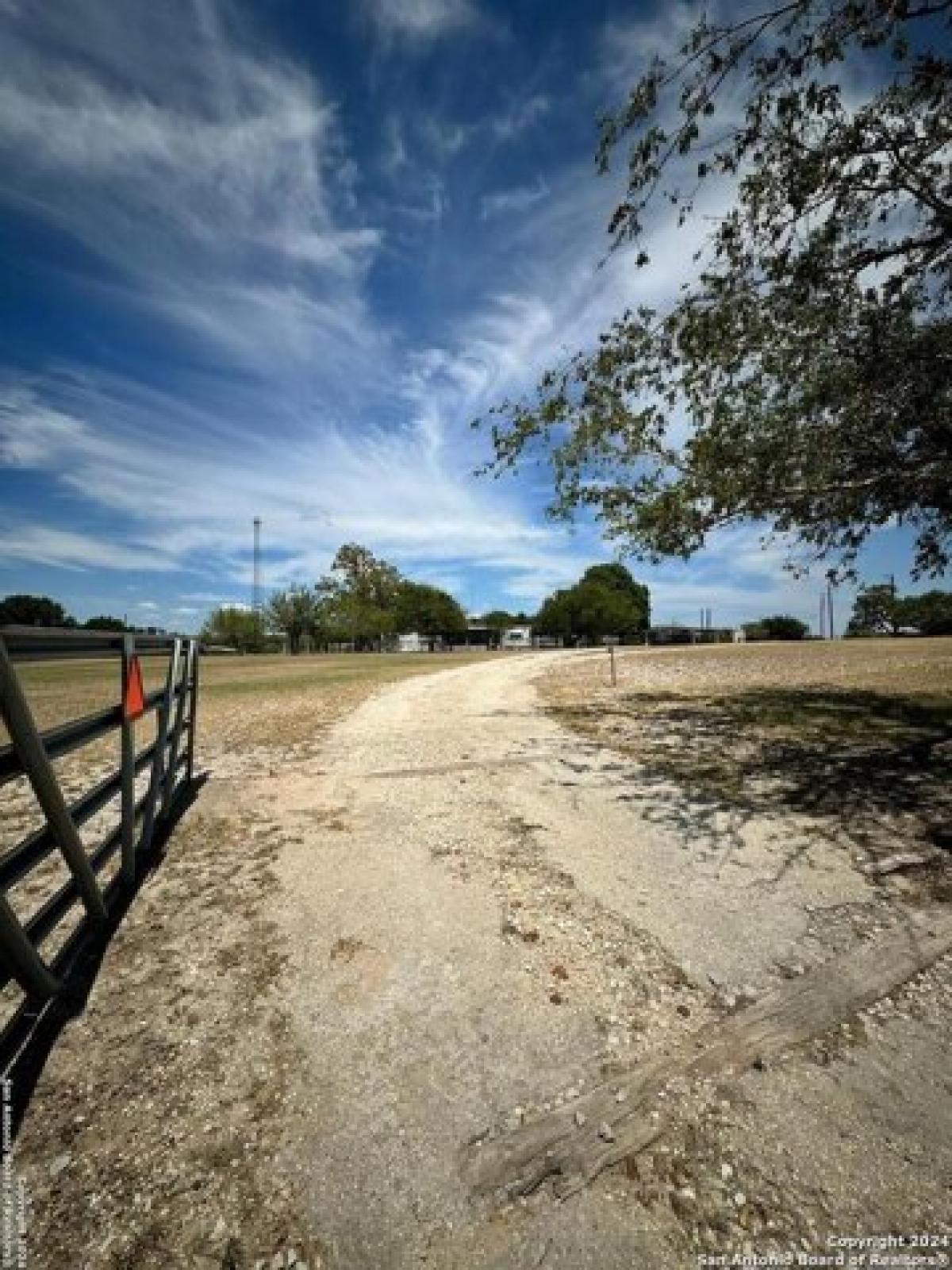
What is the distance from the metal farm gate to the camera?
2.47 m

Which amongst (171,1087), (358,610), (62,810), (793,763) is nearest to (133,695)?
(62,810)

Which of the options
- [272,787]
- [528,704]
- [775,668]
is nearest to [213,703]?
[528,704]

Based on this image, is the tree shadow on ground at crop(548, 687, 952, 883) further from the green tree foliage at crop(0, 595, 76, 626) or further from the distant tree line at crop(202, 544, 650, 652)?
the green tree foliage at crop(0, 595, 76, 626)

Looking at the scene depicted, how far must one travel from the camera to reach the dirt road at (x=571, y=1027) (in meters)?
2.02

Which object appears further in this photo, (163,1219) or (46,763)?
(46,763)

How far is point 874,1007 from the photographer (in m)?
3.06

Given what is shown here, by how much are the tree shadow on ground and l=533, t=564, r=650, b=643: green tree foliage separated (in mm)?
75363

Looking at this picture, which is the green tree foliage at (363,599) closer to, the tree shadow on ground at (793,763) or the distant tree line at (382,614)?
the distant tree line at (382,614)

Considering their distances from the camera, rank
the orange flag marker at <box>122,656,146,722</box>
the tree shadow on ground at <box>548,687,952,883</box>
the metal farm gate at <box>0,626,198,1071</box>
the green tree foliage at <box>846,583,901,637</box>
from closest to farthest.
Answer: the metal farm gate at <box>0,626,198,1071</box>
the orange flag marker at <box>122,656,146,722</box>
the tree shadow on ground at <box>548,687,952,883</box>
the green tree foliage at <box>846,583,901,637</box>

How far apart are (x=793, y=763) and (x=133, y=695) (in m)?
7.82

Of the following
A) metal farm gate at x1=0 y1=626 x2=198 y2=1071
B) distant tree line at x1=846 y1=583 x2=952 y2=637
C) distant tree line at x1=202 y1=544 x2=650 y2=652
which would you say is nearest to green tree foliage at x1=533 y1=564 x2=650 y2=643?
distant tree line at x1=202 y1=544 x2=650 y2=652

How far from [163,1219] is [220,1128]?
341mm

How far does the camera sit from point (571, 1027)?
2930mm

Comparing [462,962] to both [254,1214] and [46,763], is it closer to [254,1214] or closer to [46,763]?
[254,1214]
